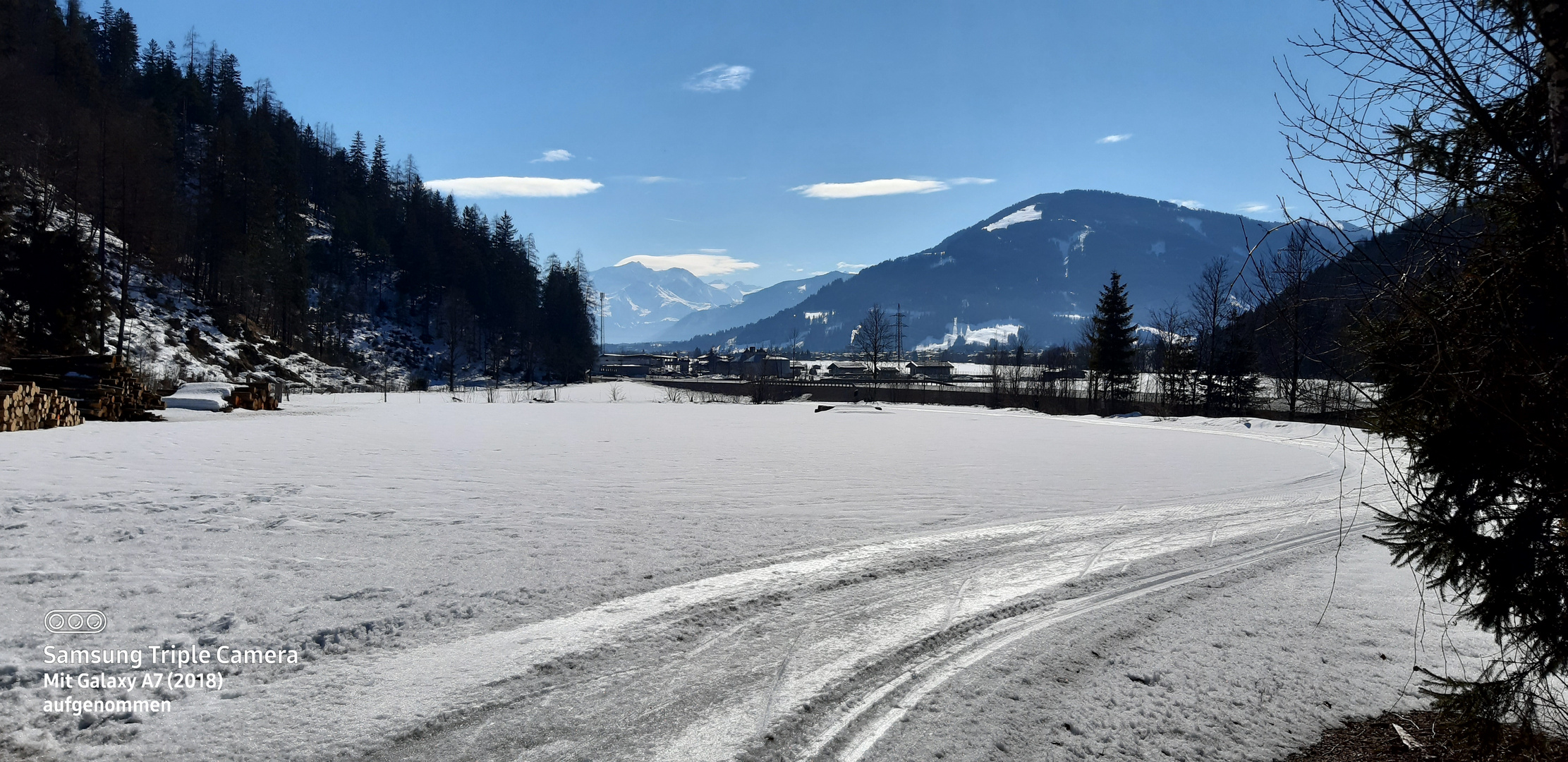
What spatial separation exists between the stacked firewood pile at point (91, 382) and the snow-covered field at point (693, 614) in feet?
25.6

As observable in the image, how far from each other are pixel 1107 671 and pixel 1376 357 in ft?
8.23

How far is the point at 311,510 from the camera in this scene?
8.59 meters

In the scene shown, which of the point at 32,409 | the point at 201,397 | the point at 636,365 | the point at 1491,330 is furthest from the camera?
the point at 636,365

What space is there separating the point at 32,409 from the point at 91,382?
2.96m

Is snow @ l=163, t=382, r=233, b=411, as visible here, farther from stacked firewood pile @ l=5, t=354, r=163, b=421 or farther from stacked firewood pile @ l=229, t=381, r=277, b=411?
stacked firewood pile @ l=5, t=354, r=163, b=421

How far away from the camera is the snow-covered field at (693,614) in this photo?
3.85 meters

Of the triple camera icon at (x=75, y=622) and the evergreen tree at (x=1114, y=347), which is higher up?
the evergreen tree at (x=1114, y=347)

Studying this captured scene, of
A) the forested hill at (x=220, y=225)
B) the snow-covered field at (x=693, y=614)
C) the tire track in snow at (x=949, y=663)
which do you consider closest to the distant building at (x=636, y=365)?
the forested hill at (x=220, y=225)

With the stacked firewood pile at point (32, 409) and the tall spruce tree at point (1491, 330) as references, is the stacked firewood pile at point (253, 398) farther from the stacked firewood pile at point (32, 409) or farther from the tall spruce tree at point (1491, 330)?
the tall spruce tree at point (1491, 330)

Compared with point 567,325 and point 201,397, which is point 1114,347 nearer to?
point 201,397

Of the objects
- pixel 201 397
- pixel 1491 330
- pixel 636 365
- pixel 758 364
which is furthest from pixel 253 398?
pixel 636 365

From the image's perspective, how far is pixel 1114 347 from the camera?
4716 centimetres

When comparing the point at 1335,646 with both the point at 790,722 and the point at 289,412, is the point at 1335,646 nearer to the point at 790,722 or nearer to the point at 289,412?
the point at 790,722

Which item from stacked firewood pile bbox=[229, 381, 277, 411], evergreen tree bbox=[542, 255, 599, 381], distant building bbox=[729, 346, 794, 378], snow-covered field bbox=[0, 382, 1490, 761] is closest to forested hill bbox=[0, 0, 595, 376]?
evergreen tree bbox=[542, 255, 599, 381]
